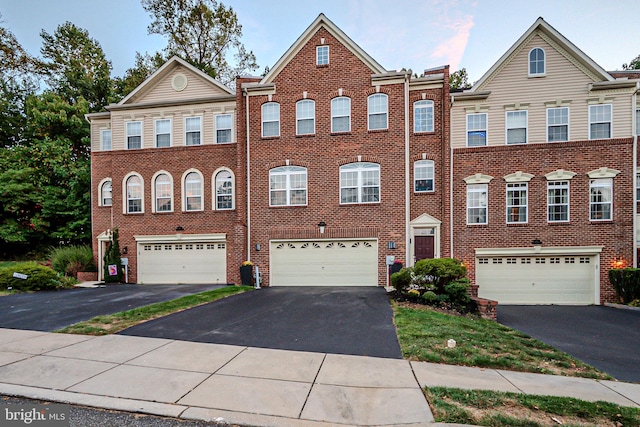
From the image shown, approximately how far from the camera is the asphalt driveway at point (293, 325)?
630cm

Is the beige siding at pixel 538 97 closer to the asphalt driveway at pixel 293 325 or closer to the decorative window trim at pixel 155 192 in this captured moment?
the asphalt driveway at pixel 293 325

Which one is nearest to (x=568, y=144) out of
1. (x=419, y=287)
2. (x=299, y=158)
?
(x=419, y=287)

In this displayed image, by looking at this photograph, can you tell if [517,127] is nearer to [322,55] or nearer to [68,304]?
[322,55]

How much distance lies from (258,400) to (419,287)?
824 cm

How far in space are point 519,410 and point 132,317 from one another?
874cm

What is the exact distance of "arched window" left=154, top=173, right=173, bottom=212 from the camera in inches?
640

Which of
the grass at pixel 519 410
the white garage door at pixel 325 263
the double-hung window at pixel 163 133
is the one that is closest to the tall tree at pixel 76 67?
the double-hung window at pixel 163 133

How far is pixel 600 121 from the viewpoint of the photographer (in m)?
13.6

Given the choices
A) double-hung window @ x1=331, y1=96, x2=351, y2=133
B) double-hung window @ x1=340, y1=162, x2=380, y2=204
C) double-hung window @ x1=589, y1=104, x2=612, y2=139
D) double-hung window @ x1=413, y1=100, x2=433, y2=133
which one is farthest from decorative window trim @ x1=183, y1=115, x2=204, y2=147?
double-hung window @ x1=589, y1=104, x2=612, y2=139

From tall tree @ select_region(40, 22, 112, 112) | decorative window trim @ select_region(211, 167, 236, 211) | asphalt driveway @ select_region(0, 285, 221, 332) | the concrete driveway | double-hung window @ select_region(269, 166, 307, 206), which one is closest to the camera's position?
the concrete driveway

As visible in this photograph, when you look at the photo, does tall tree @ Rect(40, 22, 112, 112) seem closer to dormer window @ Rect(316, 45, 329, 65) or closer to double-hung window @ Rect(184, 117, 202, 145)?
double-hung window @ Rect(184, 117, 202, 145)

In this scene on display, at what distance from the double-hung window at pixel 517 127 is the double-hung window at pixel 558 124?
0.99 metres

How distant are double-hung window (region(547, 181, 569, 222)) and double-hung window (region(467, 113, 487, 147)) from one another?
353 centimetres

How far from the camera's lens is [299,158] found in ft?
49.0
